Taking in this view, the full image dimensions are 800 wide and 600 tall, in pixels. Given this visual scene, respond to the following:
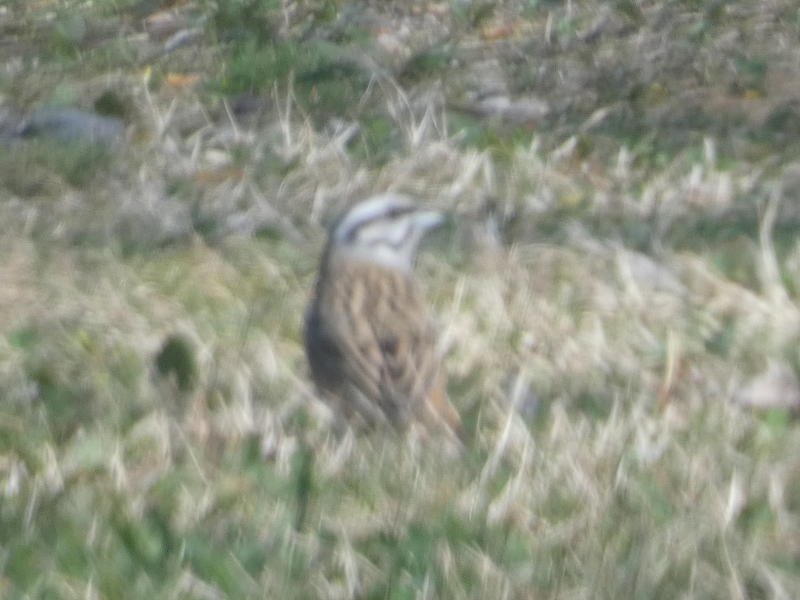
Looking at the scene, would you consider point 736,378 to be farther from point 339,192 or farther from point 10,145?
point 10,145

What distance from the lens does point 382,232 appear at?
5887mm

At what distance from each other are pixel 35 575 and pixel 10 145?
3639 mm

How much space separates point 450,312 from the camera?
605cm

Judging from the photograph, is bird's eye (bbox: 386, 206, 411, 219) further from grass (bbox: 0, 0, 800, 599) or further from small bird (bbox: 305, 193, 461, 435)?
grass (bbox: 0, 0, 800, 599)

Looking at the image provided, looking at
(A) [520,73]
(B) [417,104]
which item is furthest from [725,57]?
(B) [417,104]

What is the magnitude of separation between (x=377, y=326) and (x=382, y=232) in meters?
0.48

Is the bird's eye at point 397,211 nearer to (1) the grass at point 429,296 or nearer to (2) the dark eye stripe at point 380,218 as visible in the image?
(2) the dark eye stripe at point 380,218

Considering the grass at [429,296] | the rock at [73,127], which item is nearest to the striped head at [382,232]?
the grass at [429,296]

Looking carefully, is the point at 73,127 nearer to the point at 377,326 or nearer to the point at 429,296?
the point at 429,296

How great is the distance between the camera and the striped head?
5.82 metres

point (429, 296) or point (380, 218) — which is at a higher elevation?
point (380, 218)

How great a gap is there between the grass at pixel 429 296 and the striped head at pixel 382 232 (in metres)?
0.27

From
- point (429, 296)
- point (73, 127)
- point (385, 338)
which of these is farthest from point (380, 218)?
point (73, 127)

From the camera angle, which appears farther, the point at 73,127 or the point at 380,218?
the point at 73,127
